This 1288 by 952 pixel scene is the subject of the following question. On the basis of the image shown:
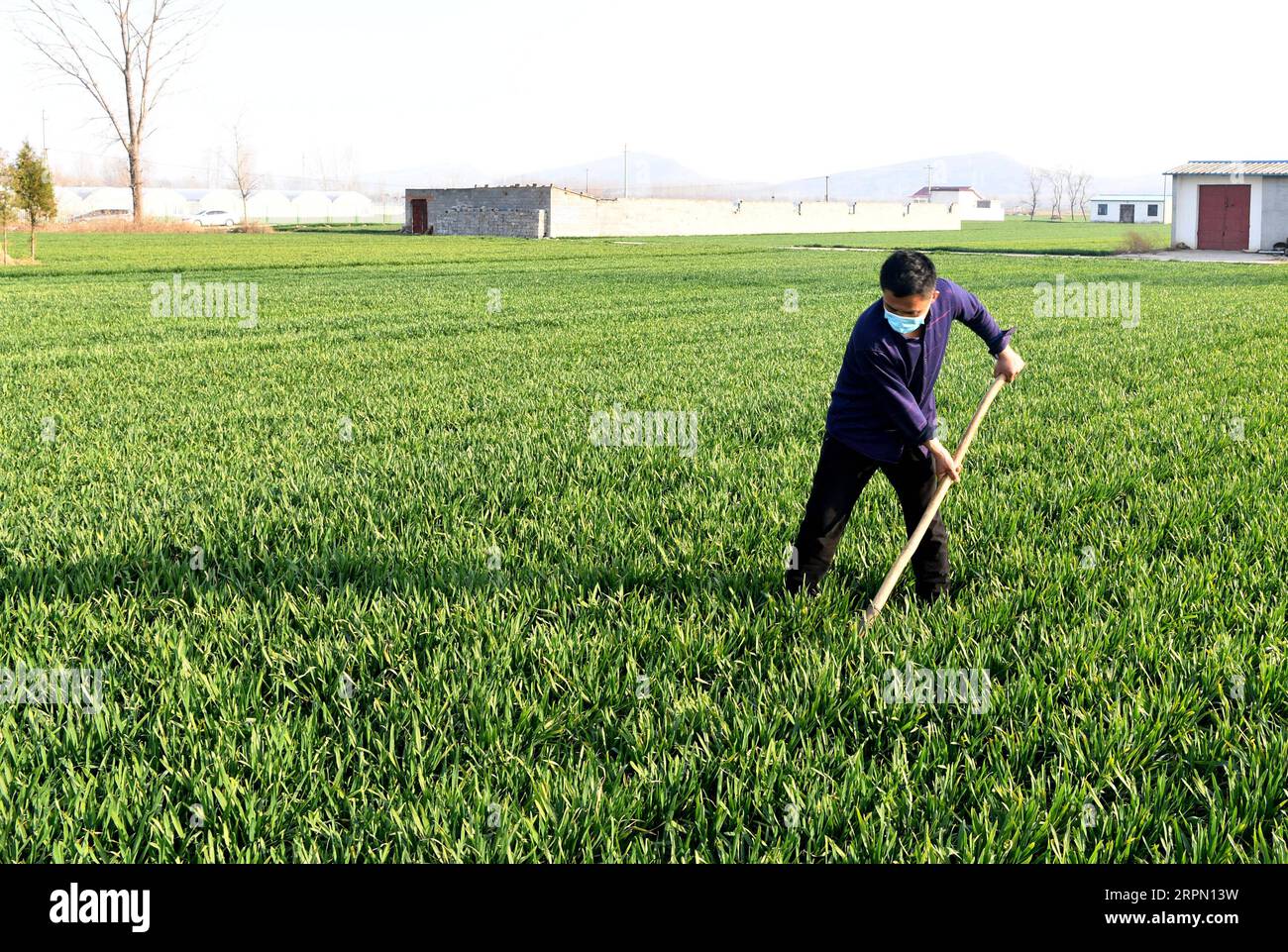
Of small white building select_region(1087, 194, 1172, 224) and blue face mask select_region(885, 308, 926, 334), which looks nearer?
blue face mask select_region(885, 308, 926, 334)

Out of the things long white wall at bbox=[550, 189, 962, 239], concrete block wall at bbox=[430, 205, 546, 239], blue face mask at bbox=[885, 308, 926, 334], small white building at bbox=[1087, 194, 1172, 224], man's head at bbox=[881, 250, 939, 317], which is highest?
small white building at bbox=[1087, 194, 1172, 224]

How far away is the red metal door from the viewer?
128 ft

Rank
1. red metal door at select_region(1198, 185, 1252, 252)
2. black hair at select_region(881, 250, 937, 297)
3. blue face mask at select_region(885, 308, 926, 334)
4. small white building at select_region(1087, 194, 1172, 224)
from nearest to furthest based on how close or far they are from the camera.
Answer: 1. black hair at select_region(881, 250, 937, 297)
2. blue face mask at select_region(885, 308, 926, 334)
3. red metal door at select_region(1198, 185, 1252, 252)
4. small white building at select_region(1087, 194, 1172, 224)

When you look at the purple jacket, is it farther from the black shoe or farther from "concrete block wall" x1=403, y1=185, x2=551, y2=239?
"concrete block wall" x1=403, y1=185, x2=551, y2=239

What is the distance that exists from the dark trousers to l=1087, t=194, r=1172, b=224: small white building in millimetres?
111173

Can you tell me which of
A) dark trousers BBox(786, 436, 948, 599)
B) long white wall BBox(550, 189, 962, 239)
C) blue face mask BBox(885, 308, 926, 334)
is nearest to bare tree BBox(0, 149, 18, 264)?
dark trousers BBox(786, 436, 948, 599)

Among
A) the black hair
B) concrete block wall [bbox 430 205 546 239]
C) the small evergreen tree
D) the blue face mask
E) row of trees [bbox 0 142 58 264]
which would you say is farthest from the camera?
concrete block wall [bbox 430 205 546 239]

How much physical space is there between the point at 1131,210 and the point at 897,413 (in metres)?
116

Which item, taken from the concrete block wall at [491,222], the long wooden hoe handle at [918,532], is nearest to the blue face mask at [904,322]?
the long wooden hoe handle at [918,532]

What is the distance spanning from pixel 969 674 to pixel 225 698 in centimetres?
246

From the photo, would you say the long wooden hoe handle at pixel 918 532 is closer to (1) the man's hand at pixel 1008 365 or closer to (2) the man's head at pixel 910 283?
(1) the man's hand at pixel 1008 365

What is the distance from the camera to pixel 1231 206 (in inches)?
1540

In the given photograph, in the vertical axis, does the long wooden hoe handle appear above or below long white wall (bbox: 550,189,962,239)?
below
